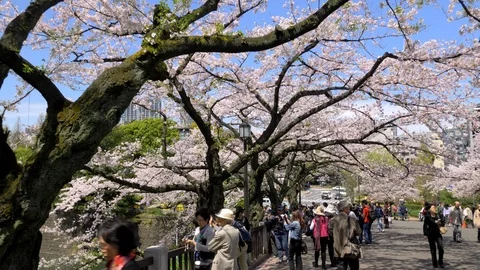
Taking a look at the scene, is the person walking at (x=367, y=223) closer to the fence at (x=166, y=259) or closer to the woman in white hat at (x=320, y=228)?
the woman in white hat at (x=320, y=228)

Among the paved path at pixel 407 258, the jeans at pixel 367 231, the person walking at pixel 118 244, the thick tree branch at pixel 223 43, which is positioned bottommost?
the paved path at pixel 407 258

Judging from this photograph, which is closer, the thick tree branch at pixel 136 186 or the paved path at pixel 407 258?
the thick tree branch at pixel 136 186

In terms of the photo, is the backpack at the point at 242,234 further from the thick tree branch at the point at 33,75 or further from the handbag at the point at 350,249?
the thick tree branch at the point at 33,75

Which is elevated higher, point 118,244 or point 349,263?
point 118,244

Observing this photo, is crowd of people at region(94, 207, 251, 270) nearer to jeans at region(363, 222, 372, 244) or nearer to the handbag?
the handbag

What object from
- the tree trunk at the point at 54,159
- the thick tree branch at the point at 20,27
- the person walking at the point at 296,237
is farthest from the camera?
the person walking at the point at 296,237

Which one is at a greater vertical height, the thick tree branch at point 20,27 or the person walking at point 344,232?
the thick tree branch at point 20,27

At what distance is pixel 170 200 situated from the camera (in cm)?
1970

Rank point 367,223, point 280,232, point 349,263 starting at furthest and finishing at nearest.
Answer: point 367,223
point 280,232
point 349,263

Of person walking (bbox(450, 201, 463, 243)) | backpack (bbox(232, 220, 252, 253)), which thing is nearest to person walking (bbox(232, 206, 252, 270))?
backpack (bbox(232, 220, 252, 253))

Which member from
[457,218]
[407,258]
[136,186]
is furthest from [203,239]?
[457,218]

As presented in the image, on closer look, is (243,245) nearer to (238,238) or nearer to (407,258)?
(238,238)

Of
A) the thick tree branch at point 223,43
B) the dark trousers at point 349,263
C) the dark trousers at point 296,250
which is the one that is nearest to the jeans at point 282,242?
the dark trousers at point 296,250

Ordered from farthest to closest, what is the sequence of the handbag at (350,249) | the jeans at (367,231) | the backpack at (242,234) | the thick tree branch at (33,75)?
1. the jeans at (367,231)
2. the handbag at (350,249)
3. the backpack at (242,234)
4. the thick tree branch at (33,75)
